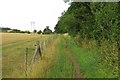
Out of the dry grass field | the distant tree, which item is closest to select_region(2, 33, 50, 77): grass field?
the dry grass field

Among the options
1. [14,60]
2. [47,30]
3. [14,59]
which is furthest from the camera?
[47,30]

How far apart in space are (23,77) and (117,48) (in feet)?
13.3

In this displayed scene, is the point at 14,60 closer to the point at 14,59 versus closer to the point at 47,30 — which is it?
the point at 14,59

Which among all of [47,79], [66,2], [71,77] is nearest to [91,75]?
[71,77]

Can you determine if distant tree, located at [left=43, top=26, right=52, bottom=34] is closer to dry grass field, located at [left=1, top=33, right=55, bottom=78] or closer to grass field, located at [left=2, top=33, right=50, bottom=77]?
dry grass field, located at [left=1, top=33, right=55, bottom=78]

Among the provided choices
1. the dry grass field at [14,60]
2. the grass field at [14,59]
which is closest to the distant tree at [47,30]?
the dry grass field at [14,60]

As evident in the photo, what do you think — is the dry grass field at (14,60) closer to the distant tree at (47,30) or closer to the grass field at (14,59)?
the grass field at (14,59)

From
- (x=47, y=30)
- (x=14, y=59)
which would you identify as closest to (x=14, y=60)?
(x=14, y=59)

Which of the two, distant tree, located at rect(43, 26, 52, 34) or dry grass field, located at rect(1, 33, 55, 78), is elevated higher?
distant tree, located at rect(43, 26, 52, 34)

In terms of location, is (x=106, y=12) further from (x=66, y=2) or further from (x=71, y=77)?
(x=66, y=2)

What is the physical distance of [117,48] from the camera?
12.1m

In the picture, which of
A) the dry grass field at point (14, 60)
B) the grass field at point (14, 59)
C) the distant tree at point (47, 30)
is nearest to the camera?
the dry grass field at point (14, 60)

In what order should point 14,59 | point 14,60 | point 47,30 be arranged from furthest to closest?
point 47,30
point 14,59
point 14,60

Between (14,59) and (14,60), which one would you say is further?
(14,59)
